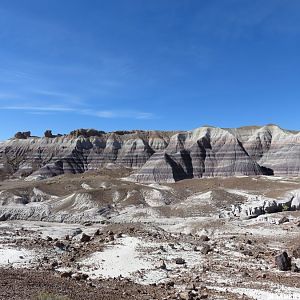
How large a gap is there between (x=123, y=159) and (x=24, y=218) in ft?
232

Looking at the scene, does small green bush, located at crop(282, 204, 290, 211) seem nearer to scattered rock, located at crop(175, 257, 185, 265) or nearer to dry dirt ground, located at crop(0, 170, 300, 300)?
dry dirt ground, located at crop(0, 170, 300, 300)

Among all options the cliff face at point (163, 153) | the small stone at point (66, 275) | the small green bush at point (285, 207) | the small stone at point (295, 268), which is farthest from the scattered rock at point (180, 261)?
the cliff face at point (163, 153)

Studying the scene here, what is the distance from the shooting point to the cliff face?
113 metres

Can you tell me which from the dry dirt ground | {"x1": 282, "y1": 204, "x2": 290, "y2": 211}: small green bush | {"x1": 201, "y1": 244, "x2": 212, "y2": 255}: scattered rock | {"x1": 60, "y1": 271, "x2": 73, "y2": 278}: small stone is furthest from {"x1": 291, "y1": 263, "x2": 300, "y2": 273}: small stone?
{"x1": 282, "y1": 204, "x2": 290, "y2": 211}: small green bush

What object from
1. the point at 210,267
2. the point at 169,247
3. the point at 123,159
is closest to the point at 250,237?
the point at 169,247

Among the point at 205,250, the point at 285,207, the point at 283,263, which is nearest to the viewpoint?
the point at 283,263

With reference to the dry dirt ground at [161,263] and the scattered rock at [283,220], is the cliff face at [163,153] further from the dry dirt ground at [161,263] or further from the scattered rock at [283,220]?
the scattered rock at [283,220]

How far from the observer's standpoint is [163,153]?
381 ft

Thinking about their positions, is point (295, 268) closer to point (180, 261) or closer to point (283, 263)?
point (283, 263)

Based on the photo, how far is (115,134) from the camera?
15288 cm

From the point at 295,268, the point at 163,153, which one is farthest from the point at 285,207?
the point at 163,153

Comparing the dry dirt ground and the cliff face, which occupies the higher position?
the cliff face

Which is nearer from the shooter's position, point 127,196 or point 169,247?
point 169,247

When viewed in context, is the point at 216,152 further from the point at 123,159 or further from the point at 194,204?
the point at 194,204
